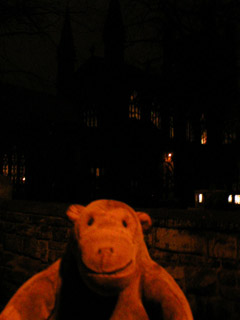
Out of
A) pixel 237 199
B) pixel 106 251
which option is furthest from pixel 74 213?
pixel 237 199

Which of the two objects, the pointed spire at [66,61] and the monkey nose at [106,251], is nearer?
the monkey nose at [106,251]

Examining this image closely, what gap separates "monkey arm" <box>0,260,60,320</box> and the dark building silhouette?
8.29m

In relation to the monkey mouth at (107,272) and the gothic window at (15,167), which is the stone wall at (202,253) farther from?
the gothic window at (15,167)

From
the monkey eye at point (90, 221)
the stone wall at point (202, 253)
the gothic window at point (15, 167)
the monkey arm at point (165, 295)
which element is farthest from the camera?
the gothic window at point (15, 167)

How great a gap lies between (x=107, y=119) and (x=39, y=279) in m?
18.5

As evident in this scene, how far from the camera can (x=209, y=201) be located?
9844mm

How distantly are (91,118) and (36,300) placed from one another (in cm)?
2016

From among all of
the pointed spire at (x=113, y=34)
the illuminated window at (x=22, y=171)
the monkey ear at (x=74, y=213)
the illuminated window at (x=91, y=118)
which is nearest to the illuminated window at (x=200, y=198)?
the monkey ear at (x=74, y=213)

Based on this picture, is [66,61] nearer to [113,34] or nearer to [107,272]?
[113,34]

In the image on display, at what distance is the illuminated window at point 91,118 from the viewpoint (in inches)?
859

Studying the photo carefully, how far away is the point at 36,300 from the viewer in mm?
2414

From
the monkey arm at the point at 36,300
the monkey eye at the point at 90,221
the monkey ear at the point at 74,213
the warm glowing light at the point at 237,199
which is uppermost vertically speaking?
the monkey ear at the point at 74,213

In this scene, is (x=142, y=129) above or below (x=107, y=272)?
above

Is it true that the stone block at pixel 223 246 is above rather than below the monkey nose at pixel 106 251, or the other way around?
below
